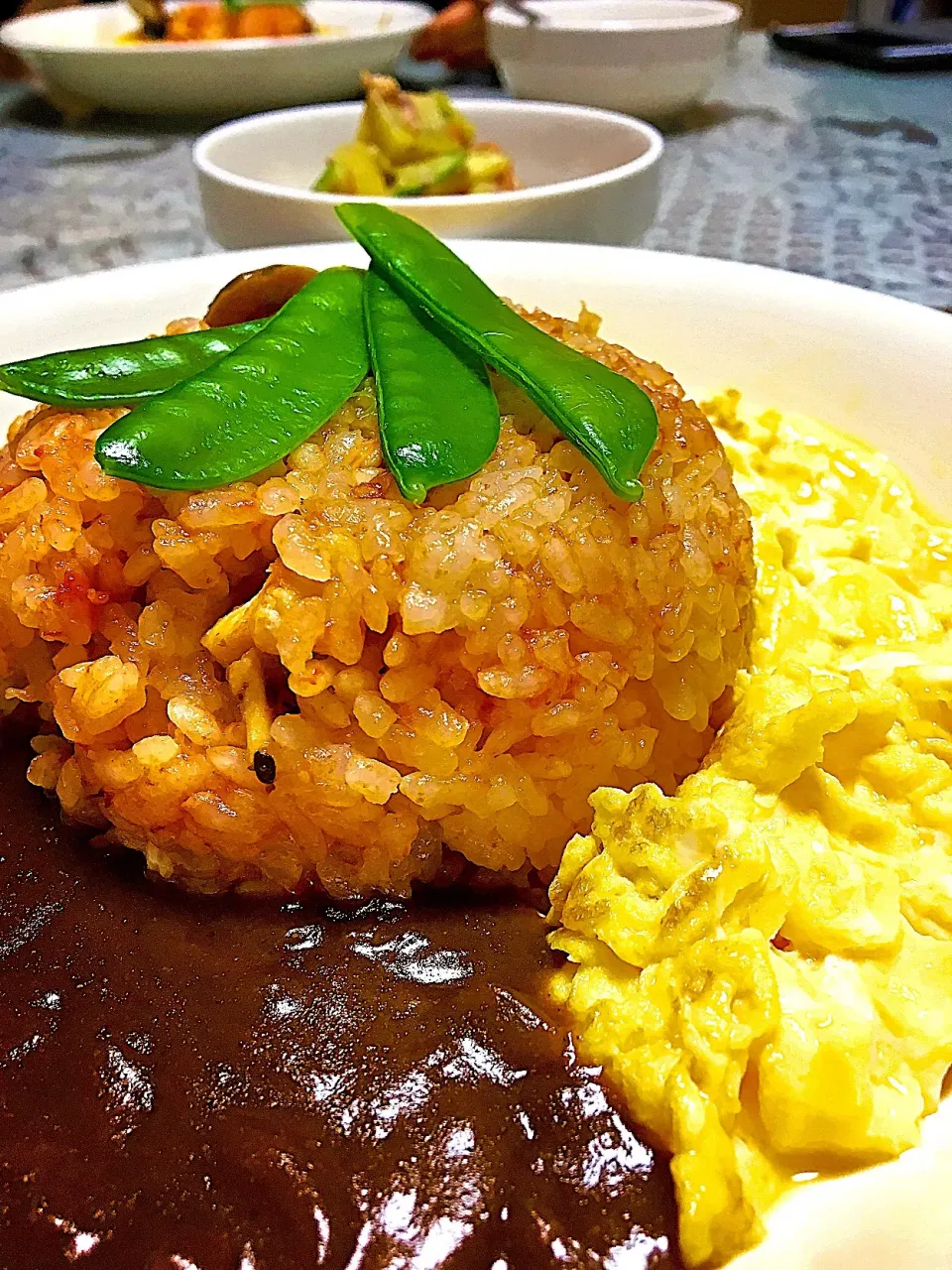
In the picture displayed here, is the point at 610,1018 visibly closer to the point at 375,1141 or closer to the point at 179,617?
the point at 375,1141

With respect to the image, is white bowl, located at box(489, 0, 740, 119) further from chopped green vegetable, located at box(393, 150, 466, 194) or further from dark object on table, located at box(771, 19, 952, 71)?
chopped green vegetable, located at box(393, 150, 466, 194)

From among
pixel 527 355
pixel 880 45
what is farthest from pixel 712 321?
pixel 880 45

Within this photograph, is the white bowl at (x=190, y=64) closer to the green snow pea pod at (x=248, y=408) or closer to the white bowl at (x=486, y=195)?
the white bowl at (x=486, y=195)

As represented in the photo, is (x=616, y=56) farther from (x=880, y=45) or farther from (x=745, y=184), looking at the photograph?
(x=880, y=45)

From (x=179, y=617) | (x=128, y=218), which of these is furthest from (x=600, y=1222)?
(x=128, y=218)

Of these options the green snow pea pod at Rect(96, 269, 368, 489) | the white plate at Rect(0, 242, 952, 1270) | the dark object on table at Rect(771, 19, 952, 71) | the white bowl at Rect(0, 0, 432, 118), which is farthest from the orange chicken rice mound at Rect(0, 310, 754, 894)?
the dark object on table at Rect(771, 19, 952, 71)

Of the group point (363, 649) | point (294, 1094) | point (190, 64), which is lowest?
point (294, 1094)
